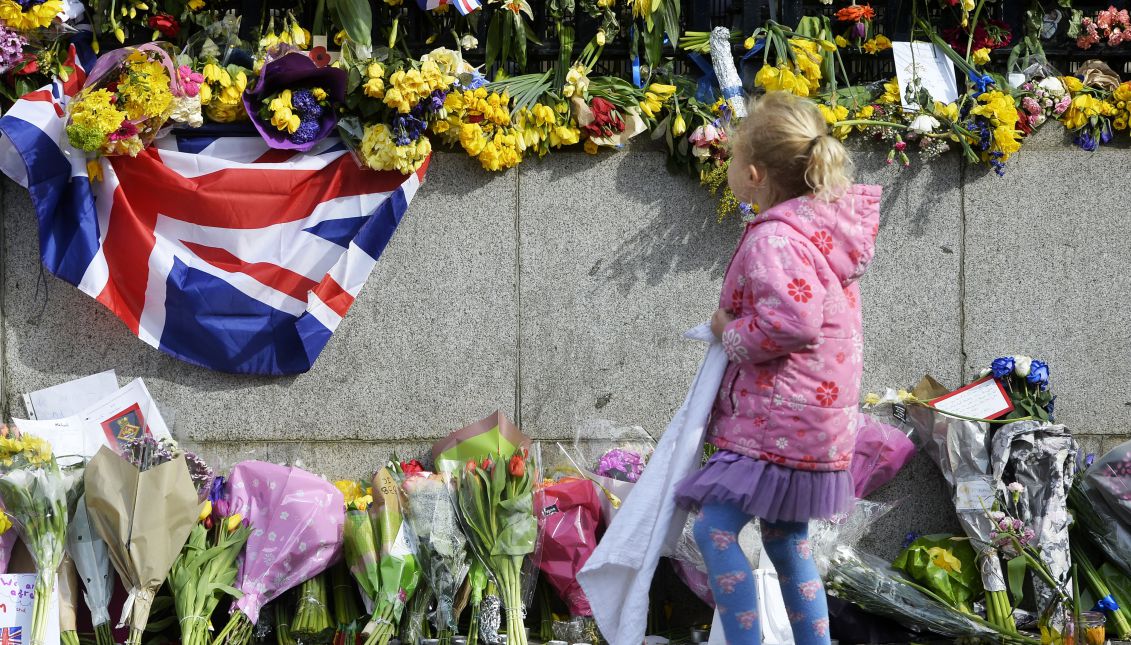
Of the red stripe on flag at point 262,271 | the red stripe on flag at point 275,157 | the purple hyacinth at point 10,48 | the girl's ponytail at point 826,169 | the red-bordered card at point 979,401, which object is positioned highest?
the purple hyacinth at point 10,48

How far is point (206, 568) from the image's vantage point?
3.64 m

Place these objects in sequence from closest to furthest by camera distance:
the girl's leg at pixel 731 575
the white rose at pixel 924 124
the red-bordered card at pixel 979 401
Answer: the girl's leg at pixel 731 575
the red-bordered card at pixel 979 401
the white rose at pixel 924 124

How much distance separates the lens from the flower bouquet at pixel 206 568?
3584mm

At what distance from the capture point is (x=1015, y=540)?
12.8 ft

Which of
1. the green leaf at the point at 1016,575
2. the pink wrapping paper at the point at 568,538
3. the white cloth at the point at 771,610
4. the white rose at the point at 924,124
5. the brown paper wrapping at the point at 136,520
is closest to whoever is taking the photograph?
the brown paper wrapping at the point at 136,520

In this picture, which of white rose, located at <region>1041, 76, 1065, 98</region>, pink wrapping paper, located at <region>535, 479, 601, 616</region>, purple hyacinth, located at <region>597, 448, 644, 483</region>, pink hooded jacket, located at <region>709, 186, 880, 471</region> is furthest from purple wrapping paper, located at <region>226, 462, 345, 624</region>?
white rose, located at <region>1041, 76, 1065, 98</region>

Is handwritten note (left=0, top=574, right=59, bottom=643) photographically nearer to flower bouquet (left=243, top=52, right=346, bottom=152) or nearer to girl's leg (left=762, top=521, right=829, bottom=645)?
flower bouquet (left=243, top=52, right=346, bottom=152)

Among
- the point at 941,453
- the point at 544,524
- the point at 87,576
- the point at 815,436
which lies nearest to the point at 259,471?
the point at 87,576

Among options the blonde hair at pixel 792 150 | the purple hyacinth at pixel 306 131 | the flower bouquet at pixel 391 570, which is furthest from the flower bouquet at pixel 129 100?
the blonde hair at pixel 792 150

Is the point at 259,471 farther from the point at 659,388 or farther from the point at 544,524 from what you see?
the point at 659,388

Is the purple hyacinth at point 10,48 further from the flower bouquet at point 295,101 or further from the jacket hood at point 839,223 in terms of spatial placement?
the jacket hood at point 839,223

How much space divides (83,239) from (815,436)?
→ 2763 mm

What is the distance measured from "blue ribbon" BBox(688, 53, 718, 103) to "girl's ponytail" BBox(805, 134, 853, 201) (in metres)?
1.57

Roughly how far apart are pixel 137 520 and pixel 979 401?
297cm
